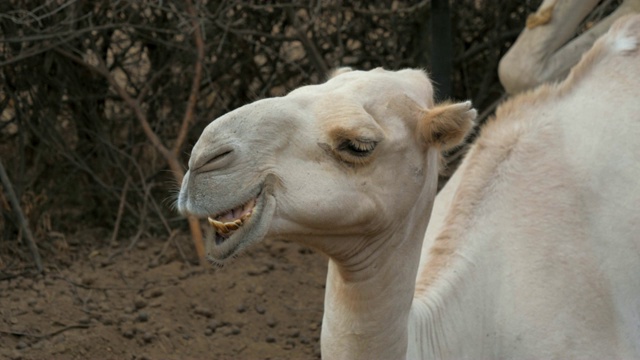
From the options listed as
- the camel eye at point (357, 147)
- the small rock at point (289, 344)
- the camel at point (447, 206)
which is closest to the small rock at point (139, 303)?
the small rock at point (289, 344)

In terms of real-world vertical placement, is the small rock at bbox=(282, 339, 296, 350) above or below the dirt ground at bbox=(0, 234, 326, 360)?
below

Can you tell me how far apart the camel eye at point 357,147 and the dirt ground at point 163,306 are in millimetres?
2177

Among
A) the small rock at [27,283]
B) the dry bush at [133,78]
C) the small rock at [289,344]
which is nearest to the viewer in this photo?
the small rock at [289,344]

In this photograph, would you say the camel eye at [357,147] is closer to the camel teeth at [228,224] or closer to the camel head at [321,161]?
the camel head at [321,161]

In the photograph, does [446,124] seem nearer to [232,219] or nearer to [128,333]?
[232,219]

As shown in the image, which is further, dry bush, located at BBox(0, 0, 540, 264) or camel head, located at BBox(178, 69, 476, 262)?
dry bush, located at BBox(0, 0, 540, 264)

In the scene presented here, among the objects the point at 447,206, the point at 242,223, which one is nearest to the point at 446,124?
the point at 242,223

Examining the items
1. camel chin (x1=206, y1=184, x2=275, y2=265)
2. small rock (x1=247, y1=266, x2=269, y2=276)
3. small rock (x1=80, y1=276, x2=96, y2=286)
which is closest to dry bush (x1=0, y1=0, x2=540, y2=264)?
small rock (x1=80, y1=276, x2=96, y2=286)

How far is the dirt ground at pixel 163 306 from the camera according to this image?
5.40 m

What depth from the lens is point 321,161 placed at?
124 inches

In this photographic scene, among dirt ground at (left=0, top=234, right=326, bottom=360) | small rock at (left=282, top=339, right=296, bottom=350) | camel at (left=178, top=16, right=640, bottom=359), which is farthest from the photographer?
small rock at (left=282, top=339, right=296, bottom=350)

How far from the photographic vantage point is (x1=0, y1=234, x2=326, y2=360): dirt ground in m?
5.40

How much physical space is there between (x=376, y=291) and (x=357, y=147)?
1.49 ft

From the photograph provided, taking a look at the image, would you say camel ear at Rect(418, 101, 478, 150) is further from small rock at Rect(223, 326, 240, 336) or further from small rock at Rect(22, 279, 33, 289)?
small rock at Rect(22, 279, 33, 289)
